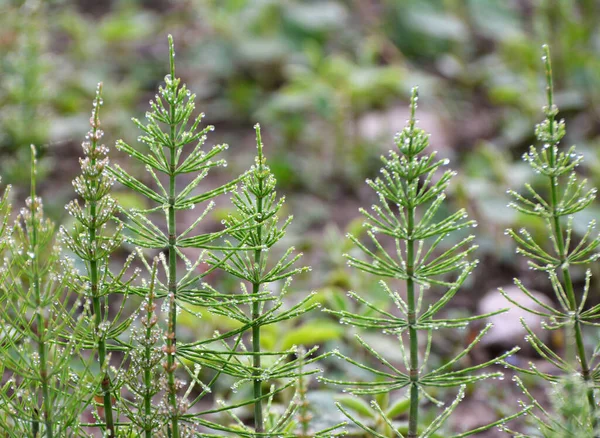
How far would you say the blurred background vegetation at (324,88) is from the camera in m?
2.62

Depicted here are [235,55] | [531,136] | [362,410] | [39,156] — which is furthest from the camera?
[235,55]

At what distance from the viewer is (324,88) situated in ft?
9.57

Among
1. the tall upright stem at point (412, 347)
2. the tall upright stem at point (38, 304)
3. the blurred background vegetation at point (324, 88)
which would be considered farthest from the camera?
the blurred background vegetation at point (324, 88)

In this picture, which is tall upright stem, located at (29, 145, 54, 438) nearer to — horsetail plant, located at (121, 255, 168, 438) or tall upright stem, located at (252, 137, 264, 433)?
Result: horsetail plant, located at (121, 255, 168, 438)

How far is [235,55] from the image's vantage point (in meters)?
3.53

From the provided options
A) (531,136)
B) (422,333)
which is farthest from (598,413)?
(531,136)

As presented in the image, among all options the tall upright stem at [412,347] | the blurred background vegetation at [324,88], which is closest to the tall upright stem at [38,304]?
the tall upright stem at [412,347]

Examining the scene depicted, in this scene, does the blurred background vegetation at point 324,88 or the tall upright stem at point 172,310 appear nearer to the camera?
the tall upright stem at point 172,310

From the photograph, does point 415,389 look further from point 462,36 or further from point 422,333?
point 462,36

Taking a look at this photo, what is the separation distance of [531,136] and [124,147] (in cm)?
243

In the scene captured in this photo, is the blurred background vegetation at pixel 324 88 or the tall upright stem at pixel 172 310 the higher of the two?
the blurred background vegetation at pixel 324 88

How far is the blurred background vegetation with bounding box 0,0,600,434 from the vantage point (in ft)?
8.59

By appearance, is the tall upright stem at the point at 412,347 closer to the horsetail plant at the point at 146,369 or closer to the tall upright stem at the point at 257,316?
the tall upright stem at the point at 257,316

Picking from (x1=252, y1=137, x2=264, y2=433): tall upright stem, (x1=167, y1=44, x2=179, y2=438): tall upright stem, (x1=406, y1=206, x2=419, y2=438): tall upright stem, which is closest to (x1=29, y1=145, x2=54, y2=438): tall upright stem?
(x1=167, y1=44, x2=179, y2=438): tall upright stem
